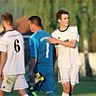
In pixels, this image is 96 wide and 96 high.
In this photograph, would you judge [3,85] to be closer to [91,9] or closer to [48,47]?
[48,47]

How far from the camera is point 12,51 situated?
11070 mm

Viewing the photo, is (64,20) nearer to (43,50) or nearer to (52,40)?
(52,40)

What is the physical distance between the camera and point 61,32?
40.2 feet

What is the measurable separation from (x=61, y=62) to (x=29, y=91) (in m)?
1.15

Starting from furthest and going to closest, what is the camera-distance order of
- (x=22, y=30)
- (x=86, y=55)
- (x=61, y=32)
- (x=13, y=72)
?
(x=86, y=55), (x=22, y=30), (x=61, y=32), (x=13, y=72)

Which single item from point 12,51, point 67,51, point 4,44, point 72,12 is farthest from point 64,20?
point 72,12

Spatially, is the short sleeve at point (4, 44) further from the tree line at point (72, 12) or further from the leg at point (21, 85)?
the tree line at point (72, 12)

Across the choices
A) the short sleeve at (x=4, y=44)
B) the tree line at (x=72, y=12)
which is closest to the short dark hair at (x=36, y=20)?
the short sleeve at (x=4, y=44)

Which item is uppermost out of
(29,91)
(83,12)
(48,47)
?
(83,12)

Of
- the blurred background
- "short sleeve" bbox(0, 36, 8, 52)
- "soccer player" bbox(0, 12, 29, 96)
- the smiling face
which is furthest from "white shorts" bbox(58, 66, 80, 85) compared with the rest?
the blurred background

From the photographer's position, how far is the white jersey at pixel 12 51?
11008mm

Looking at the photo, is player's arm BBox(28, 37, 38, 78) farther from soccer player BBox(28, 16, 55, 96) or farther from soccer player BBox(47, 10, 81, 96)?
soccer player BBox(47, 10, 81, 96)

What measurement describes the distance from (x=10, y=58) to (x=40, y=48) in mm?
694

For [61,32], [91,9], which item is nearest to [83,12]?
[91,9]
